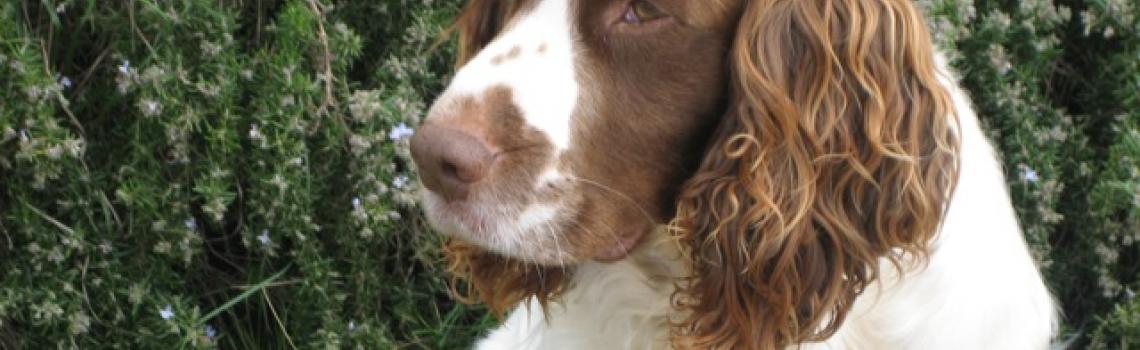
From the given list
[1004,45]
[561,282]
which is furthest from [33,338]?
[1004,45]

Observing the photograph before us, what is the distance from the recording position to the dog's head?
2688mm

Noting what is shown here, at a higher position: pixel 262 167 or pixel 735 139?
pixel 735 139

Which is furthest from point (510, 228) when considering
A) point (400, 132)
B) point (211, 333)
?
point (211, 333)

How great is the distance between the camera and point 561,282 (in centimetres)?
311

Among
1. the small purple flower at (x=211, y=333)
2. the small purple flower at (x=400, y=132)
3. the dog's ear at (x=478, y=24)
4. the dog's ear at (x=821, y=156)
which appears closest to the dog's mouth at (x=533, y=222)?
the dog's ear at (x=821, y=156)

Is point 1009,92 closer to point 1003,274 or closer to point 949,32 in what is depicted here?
point 949,32

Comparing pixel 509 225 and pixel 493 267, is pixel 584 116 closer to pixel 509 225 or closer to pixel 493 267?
pixel 509 225

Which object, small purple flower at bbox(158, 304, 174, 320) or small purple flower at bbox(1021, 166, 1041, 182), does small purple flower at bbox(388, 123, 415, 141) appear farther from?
small purple flower at bbox(1021, 166, 1041, 182)

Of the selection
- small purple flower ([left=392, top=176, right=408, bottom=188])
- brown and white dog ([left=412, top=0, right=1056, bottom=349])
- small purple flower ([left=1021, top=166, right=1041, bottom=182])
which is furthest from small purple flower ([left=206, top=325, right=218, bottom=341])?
small purple flower ([left=1021, top=166, right=1041, bottom=182])

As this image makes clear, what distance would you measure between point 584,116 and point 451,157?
25 cm

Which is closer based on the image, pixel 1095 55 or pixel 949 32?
pixel 949 32

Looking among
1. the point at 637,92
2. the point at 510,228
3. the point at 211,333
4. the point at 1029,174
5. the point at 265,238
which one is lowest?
the point at 211,333

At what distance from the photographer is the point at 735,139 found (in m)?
2.73

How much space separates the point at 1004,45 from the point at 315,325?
2.04m
